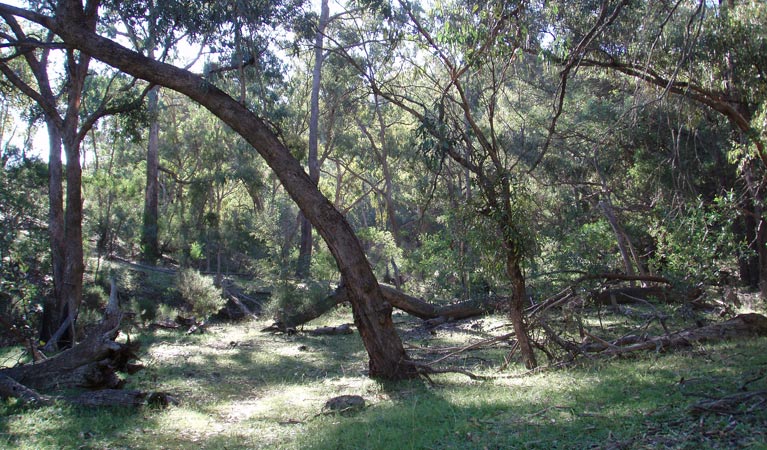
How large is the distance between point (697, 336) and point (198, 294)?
1362cm

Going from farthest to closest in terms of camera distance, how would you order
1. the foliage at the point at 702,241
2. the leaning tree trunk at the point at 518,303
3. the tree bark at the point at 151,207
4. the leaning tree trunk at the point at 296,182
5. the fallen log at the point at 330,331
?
the tree bark at the point at 151,207
the fallen log at the point at 330,331
the foliage at the point at 702,241
the leaning tree trunk at the point at 518,303
the leaning tree trunk at the point at 296,182

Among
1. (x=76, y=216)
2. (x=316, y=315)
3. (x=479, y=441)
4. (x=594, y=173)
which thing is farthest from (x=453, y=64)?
(x=594, y=173)

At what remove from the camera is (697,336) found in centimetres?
870

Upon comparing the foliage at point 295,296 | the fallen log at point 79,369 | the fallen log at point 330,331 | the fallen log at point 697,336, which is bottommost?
the fallen log at point 697,336

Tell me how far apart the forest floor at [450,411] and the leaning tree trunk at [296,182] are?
538 mm

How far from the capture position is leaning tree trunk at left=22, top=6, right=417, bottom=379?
8.09 metres

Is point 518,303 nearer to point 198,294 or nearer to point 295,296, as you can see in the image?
point 295,296

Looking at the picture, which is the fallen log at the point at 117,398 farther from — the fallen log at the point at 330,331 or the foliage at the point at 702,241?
the fallen log at the point at 330,331

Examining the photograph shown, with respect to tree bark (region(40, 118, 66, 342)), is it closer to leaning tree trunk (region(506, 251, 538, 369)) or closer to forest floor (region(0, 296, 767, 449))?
forest floor (region(0, 296, 767, 449))

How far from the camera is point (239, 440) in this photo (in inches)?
234

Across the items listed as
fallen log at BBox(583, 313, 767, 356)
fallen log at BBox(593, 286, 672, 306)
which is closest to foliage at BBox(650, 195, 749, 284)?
fallen log at BBox(583, 313, 767, 356)

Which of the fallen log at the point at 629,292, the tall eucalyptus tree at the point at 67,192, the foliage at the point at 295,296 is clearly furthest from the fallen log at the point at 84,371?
the fallen log at the point at 629,292

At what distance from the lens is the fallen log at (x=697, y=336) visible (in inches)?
321

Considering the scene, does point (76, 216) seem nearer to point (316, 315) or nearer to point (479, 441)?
point (316, 315)
